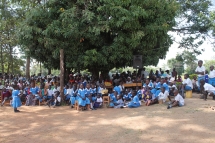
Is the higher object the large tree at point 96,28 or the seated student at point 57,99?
the large tree at point 96,28

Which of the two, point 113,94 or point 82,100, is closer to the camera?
point 82,100

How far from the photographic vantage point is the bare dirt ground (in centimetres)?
595

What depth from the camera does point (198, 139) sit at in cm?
550

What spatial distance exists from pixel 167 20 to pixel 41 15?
21.4ft

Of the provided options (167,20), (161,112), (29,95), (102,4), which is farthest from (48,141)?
(167,20)

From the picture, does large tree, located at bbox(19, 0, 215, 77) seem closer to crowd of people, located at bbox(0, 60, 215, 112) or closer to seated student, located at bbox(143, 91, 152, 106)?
crowd of people, located at bbox(0, 60, 215, 112)

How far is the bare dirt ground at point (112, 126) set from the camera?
234 inches

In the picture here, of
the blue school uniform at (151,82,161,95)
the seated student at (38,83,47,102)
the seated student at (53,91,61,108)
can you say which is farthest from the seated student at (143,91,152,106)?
the seated student at (38,83,47,102)

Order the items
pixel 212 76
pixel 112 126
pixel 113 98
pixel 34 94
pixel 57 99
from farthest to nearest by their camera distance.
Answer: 1. pixel 34 94
2. pixel 57 99
3. pixel 113 98
4. pixel 212 76
5. pixel 112 126

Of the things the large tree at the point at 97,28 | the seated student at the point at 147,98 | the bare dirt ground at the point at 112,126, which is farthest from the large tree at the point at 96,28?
the bare dirt ground at the point at 112,126

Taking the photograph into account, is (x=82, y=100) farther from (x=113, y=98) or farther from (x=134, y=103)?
(x=134, y=103)

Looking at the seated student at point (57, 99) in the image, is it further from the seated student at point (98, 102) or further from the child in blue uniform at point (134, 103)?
the child in blue uniform at point (134, 103)

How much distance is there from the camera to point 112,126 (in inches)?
283

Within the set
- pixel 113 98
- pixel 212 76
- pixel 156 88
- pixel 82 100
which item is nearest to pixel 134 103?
pixel 113 98
